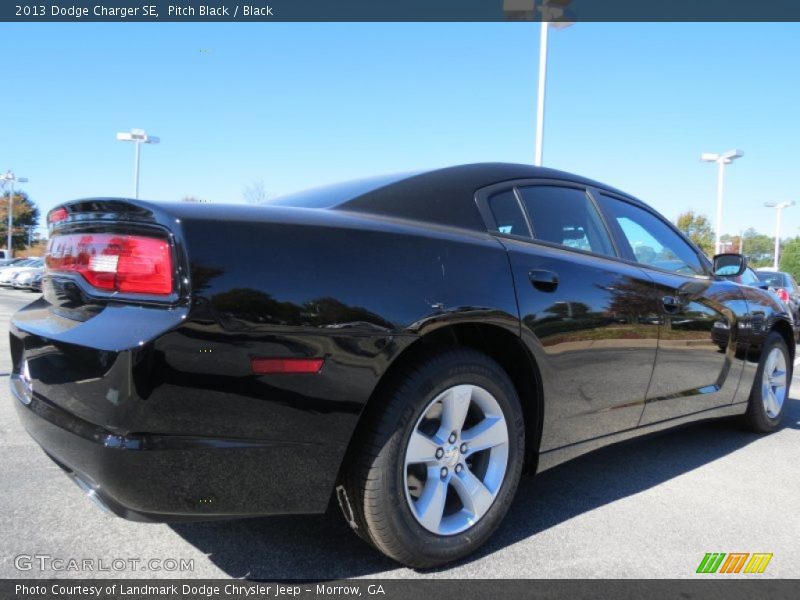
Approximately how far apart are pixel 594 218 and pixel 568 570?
165 cm

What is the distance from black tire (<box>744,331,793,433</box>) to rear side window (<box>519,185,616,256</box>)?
6.03ft

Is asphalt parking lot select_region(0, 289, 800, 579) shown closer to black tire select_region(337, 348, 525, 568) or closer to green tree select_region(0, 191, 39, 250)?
black tire select_region(337, 348, 525, 568)

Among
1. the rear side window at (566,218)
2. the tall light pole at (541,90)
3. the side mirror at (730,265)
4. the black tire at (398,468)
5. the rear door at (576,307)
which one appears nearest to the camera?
the black tire at (398,468)

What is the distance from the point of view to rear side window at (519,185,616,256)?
265 cm

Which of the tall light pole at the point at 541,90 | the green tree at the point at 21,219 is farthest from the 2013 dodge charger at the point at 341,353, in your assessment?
the green tree at the point at 21,219

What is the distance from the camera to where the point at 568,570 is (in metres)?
2.11

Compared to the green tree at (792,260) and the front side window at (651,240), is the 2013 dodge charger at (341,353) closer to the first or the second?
the front side window at (651,240)

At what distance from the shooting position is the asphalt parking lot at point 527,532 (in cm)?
206

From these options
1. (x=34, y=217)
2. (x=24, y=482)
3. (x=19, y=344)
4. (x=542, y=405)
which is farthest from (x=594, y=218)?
(x=34, y=217)

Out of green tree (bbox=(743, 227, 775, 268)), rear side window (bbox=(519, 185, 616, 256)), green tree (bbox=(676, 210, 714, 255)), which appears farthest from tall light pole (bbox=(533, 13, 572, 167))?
green tree (bbox=(743, 227, 775, 268))

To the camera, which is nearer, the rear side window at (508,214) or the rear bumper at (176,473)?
the rear bumper at (176,473)

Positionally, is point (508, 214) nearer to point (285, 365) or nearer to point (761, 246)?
point (285, 365)

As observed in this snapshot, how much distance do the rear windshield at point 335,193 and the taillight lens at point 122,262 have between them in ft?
2.46

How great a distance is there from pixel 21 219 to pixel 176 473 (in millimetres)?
74414
